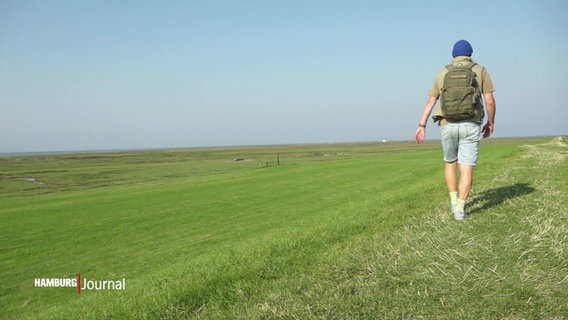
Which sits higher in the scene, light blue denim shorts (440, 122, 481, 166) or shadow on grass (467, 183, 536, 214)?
light blue denim shorts (440, 122, 481, 166)

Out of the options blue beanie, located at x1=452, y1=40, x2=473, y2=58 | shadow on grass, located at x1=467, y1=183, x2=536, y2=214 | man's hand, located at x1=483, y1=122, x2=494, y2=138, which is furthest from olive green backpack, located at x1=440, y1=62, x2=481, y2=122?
shadow on grass, located at x1=467, y1=183, x2=536, y2=214

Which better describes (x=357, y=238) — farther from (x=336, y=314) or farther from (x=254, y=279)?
(x=336, y=314)

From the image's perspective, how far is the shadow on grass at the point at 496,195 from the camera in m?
5.60

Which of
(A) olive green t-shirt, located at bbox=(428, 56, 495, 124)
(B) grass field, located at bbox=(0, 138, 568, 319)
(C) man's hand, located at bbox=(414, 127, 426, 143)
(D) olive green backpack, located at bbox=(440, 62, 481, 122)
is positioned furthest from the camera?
(C) man's hand, located at bbox=(414, 127, 426, 143)

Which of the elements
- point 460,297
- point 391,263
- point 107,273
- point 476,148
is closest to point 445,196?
point 476,148

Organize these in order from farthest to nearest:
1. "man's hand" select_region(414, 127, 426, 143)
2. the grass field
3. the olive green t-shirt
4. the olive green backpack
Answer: "man's hand" select_region(414, 127, 426, 143), the olive green t-shirt, the olive green backpack, the grass field

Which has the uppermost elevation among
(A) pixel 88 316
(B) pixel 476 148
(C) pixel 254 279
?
(B) pixel 476 148

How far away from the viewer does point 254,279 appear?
10.8 feet

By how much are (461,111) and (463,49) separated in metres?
1.04

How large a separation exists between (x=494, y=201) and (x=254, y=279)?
461cm

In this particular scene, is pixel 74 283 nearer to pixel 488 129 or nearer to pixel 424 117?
pixel 424 117

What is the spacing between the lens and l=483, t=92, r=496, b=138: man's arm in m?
5.31

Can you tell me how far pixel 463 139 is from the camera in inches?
211

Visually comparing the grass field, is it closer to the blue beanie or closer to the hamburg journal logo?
the hamburg journal logo
